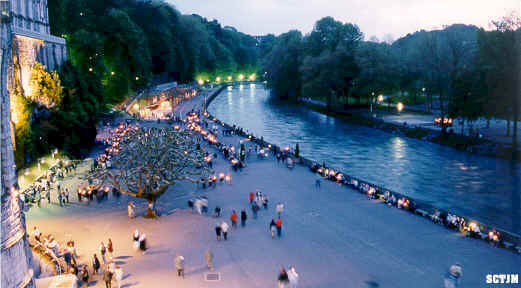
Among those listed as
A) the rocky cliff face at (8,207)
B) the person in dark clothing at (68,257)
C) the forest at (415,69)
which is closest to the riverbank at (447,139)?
the forest at (415,69)

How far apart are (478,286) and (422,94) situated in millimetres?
86675

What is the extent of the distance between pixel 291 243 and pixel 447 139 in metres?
36.3

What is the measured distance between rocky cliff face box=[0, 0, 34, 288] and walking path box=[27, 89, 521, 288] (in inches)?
172

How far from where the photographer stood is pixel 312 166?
3378 cm

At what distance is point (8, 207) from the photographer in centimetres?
1074

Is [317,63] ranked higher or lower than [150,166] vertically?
higher

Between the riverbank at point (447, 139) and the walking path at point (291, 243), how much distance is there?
2326 cm

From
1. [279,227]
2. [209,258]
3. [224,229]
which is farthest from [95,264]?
[279,227]

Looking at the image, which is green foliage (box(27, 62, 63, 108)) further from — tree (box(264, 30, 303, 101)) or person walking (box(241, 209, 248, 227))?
tree (box(264, 30, 303, 101))

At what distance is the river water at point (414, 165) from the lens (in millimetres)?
28766

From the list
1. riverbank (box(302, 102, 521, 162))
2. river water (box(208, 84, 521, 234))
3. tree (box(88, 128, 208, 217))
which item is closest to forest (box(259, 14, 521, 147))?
riverbank (box(302, 102, 521, 162))

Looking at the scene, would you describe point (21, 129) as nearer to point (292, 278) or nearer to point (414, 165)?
point (292, 278)

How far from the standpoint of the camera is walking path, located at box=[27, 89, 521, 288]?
15.4 meters

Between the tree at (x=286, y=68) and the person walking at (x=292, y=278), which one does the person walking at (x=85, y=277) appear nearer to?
the person walking at (x=292, y=278)
